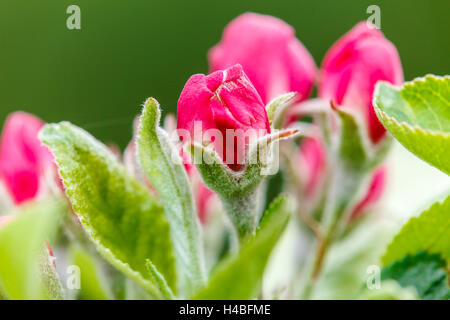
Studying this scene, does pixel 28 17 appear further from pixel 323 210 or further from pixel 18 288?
pixel 18 288

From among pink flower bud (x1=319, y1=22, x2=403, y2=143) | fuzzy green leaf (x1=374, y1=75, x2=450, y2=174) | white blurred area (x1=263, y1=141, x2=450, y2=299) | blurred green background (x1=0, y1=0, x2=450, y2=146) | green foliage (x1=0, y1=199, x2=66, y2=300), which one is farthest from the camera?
blurred green background (x1=0, y1=0, x2=450, y2=146)

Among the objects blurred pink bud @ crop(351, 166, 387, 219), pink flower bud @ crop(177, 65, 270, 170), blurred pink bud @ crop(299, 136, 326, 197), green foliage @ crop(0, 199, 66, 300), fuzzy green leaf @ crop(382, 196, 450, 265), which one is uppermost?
pink flower bud @ crop(177, 65, 270, 170)

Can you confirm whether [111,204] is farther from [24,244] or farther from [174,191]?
[24,244]

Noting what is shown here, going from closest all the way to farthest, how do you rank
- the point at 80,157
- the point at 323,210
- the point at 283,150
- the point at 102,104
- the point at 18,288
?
1. the point at 18,288
2. the point at 80,157
3. the point at 283,150
4. the point at 323,210
5. the point at 102,104

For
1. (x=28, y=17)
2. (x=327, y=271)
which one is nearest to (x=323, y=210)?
(x=327, y=271)

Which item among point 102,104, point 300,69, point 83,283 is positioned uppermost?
point 300,69

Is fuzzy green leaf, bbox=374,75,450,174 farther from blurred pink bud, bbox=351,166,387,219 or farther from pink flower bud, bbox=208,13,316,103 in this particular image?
blurred pink bud, bbox=351,166,387,219

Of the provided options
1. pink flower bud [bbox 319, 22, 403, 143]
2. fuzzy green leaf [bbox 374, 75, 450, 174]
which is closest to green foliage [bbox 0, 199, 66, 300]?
fuzzy green leaf [bbox 374, 75, 450, 174]
